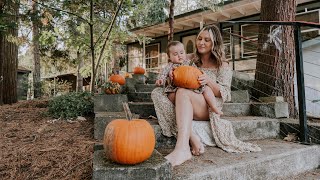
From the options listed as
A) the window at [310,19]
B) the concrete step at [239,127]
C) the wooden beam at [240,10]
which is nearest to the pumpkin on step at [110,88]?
the concrete step at [239,127]

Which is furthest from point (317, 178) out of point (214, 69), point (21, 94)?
point (21, 94)

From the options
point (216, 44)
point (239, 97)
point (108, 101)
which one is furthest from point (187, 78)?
point (239, 97)

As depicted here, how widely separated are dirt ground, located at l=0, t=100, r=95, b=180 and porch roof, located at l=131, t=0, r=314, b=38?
24.3ft

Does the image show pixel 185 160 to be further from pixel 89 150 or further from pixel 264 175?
pixel 89 150

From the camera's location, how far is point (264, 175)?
7.00 ft

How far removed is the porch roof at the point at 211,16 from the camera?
9547mm

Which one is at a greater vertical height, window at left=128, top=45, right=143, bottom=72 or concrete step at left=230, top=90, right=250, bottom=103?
window at left=128, top=45, right=143, bottom=72

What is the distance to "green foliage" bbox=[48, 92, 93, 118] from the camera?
3.71m

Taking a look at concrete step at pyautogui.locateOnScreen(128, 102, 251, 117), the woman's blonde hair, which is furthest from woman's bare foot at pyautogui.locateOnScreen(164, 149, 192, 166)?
concrete step at pyautogui.locateOnScreen(128, 102, 251, 117)

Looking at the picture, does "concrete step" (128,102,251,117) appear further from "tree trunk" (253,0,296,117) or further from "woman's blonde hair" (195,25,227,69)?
"woman's blonde hair" (195,25,227,69)

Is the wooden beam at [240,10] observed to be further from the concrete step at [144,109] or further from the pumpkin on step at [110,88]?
the concrete step at [144,109]

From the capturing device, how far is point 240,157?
2.15 metres

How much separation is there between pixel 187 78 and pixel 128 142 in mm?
933

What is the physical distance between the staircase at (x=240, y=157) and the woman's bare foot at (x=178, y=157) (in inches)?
1.4
